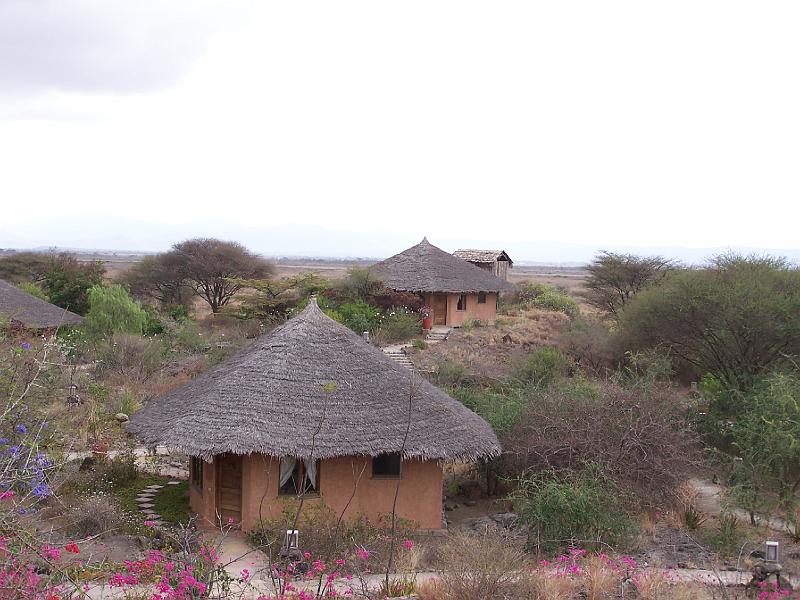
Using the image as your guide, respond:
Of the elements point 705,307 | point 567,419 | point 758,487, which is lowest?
point 758,487

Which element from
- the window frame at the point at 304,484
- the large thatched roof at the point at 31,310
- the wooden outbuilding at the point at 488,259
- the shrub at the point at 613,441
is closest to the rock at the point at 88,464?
the window frame at the point at 304,484

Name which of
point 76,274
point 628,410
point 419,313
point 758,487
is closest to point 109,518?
Result: point 628,410

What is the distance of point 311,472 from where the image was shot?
13.9 m

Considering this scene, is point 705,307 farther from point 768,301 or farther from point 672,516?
point 672,516

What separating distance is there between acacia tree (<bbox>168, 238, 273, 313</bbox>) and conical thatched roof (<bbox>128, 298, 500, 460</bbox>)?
29.0 m

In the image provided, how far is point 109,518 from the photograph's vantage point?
518 inches

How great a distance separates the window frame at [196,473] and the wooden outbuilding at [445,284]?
2021 cm

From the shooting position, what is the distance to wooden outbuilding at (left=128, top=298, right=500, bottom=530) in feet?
43.8

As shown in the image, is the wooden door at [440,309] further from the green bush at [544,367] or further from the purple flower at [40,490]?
the purple flower at [40,490]

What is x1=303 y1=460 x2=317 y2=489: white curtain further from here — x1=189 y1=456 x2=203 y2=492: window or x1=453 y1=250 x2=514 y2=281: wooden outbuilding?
x1=453 y1=250 x2=514 y2=281: wooden outbuilding

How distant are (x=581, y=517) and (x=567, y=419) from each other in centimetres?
262

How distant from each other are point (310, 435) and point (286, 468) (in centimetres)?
92

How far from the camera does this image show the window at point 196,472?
15.1 metres

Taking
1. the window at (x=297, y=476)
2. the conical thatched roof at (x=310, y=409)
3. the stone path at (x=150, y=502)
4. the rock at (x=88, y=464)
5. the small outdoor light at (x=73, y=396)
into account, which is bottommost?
the stone path at (x=150, y=502)
